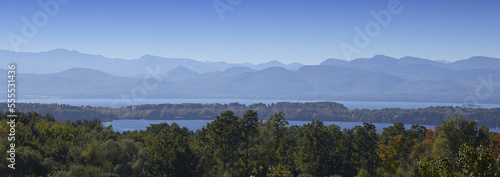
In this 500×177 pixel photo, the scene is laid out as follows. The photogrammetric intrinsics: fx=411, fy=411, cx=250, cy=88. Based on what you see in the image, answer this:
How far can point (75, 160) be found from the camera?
3831 centimetres

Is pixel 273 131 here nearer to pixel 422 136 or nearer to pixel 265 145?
pixel 265 145

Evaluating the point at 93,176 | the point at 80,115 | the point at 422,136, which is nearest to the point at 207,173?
the point at 93,176

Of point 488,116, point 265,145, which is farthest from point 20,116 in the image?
point 488,116

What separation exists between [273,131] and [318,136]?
20.2 feet

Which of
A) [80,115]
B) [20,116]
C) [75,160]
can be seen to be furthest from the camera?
[80,115]

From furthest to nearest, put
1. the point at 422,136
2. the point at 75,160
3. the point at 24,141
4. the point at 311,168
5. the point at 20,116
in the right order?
the point at 20,116
the point at 422,136
the point at 311,168
the point at 24,141
the point at 75,160

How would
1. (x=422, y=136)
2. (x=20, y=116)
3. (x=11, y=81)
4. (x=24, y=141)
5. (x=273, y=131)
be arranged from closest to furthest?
(x=11, y=81)
(x=24, y=141)
(x=273, y=131)
(x=422, y=136)
(x=20, y=116)

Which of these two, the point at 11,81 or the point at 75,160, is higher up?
the point at 11,81

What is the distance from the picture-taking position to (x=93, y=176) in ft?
98.5

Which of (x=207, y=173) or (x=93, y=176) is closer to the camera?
(x=93, y=176)

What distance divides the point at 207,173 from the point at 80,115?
153364 mm

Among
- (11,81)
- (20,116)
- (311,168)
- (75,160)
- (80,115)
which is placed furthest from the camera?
(80,115)

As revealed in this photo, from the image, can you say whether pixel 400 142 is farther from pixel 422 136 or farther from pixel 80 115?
pixel 80 115

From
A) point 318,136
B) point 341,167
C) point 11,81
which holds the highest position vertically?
point 11,81
